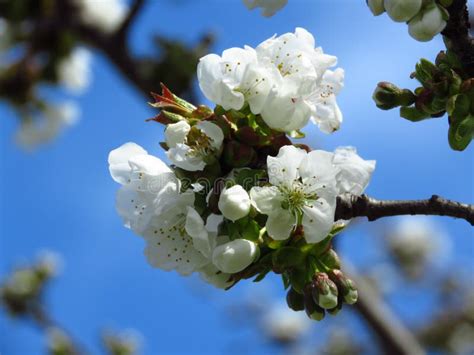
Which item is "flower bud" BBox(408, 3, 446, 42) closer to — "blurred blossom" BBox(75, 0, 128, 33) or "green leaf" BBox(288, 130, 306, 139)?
"green leaf" BBox(288, 130, 306, 139)

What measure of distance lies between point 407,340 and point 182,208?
261 cm

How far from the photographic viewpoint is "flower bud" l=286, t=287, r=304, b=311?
142cm

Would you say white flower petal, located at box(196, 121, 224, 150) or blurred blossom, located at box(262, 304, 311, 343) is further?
blurred blossom, located at box(262, 304, 311, 343)

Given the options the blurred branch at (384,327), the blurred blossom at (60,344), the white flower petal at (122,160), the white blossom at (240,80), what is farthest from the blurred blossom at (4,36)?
the white blossom at (240,80)

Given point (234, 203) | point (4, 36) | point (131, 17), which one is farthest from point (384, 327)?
point (4, 36)

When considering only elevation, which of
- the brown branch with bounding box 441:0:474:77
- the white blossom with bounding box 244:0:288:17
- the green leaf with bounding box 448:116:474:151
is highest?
the brown branch with bounding box 441:0:474:77

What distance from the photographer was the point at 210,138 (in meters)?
1.41

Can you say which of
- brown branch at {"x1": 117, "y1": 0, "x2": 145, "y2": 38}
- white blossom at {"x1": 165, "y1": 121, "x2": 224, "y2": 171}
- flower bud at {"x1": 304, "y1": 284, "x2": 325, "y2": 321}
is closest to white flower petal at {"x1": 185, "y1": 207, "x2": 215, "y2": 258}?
white blossom at {"x1": 165, "y1": 121, "x2": 224, "y2": 171}

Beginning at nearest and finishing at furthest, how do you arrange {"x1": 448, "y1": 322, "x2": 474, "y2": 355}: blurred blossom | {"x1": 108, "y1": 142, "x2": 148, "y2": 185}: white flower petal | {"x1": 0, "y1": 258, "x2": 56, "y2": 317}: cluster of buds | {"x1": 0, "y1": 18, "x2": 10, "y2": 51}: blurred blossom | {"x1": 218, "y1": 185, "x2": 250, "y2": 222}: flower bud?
{"x1": 218, "y1": 185, "x2": 250, "y2": 222}: flower bud < {"x1": 108, "y1": 142, "x2": 148, "y2": 185}: white flower petal < {"x1": 0, "y1": 258, "x2": 56, "y2": 317}: cluster of buds < {"x1": 0, "y1": 18, "x2": 10, "y2": 51}: blurred blossom < {"x1": 448, "y1": 322, "x2": 474, "y2": 355}: blurred blossom

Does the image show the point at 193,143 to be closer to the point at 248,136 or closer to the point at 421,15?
the point at 248,136

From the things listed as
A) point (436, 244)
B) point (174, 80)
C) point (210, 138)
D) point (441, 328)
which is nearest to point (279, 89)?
point (210, 138)

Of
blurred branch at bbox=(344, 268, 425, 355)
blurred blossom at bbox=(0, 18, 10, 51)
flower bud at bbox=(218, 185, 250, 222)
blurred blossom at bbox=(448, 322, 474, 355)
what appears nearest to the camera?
flower bud at bbox=(218, 185, 250, 222)

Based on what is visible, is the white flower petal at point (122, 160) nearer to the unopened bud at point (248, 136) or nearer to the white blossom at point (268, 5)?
the unopened bud at point (248, 136)

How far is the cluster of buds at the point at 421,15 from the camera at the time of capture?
130 cm
